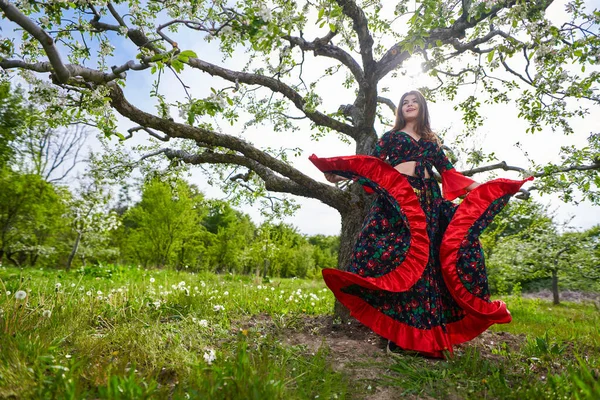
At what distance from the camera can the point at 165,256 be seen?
18.0m

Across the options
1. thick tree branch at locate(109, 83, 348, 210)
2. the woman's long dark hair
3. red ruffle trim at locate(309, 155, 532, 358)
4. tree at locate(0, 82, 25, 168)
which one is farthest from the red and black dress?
tree at locate(0, 82, 25, 168)

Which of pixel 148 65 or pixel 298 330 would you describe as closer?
pixel 148 65

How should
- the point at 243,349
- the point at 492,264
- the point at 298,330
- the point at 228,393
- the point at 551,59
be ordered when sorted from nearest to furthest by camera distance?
the point at 228,393
the point at 243,349
the point at 551,59
the point at 298,330
the point at 492,264

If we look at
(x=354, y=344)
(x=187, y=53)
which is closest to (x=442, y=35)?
(x=187, y=53)

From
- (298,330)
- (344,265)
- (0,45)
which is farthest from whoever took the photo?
(344,265)

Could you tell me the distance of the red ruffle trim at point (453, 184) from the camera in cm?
356

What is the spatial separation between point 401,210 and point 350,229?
3.18 feet

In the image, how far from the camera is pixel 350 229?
4.02m

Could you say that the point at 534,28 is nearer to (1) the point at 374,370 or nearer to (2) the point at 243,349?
(1) the point at 374,370

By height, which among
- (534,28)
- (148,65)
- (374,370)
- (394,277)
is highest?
(534,28)

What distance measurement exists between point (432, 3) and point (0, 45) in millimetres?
3504

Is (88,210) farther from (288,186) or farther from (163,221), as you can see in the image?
(288,186)

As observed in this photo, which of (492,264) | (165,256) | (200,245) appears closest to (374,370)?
(492,264)

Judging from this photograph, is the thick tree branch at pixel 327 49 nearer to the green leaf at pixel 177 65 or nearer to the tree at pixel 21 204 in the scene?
the green leaf at pixel 177 65
